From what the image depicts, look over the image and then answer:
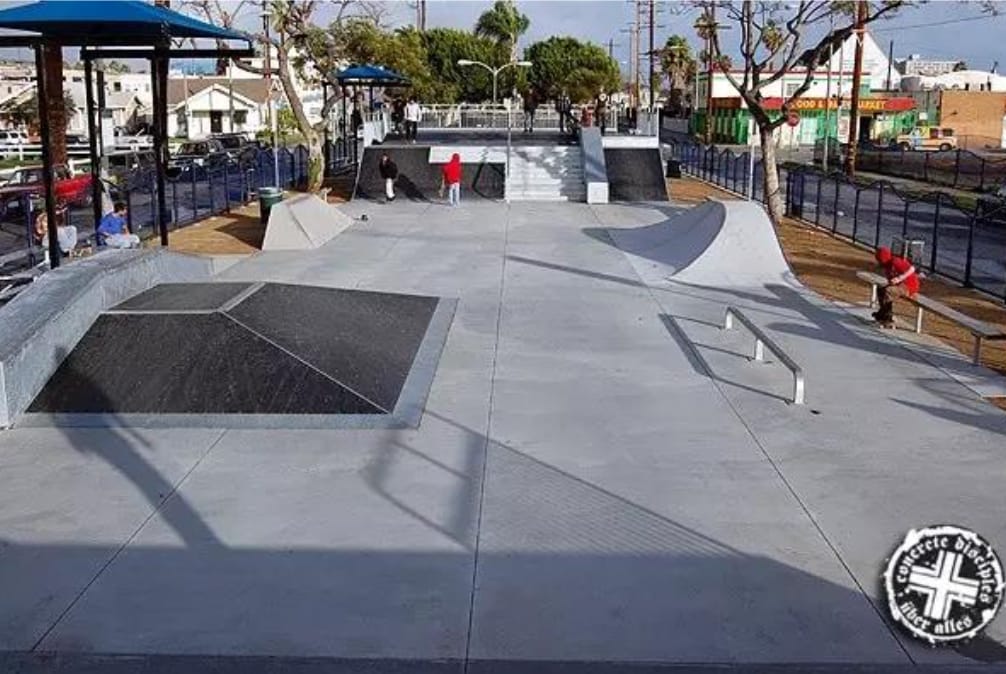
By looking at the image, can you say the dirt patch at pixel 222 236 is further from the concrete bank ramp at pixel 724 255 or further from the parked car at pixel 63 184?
the concrete bank ramp at pixel 724 255

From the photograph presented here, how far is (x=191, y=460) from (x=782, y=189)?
32.1 meters

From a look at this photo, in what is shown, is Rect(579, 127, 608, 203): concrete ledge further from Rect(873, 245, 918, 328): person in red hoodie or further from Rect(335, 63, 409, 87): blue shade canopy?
Rect(873, 245, 918, 328): person in red hoodie

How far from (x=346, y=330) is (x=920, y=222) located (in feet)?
72.0

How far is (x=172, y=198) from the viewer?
88.9 ft

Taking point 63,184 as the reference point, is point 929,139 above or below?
above

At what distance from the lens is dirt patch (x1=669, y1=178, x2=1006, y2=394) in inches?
524

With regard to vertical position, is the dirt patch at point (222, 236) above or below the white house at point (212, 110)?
below

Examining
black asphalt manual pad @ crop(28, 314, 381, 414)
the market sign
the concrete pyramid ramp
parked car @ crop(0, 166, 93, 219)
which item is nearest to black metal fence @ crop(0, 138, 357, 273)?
parked car @ crop(0, 166, 93, 219)

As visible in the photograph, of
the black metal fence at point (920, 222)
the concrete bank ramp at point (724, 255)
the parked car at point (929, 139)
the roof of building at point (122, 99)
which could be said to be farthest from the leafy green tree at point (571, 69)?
the concrete bank ramp at point (724, 255)

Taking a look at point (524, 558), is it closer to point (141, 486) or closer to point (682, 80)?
point (141, 486)

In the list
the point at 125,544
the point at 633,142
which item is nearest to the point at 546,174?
the point at 633,142

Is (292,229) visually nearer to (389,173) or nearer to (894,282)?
(389,173)

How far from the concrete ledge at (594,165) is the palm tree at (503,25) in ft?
171

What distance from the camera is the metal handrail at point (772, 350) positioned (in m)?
10.0
